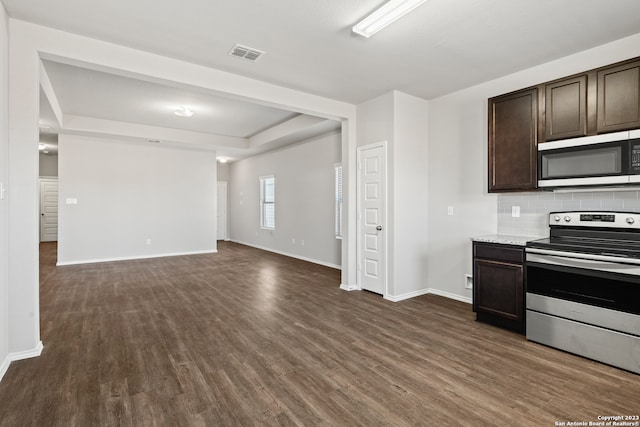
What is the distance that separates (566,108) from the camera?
3021 mm

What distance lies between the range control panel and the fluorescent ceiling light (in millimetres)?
2442

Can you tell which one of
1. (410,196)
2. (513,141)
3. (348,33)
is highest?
(348,33)

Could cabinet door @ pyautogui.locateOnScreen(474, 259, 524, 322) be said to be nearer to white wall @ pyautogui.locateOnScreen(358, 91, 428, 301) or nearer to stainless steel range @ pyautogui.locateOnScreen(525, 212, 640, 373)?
stainless steel range @ pyautogui.locateOnScreen(525, 212, 640, 373)

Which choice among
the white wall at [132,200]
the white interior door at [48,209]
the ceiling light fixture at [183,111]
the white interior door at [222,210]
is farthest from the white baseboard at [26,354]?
the white interior door at [48,209]

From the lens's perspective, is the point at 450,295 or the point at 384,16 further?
the point at 450,295

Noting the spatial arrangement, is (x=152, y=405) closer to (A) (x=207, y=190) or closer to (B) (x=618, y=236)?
(B) (x=618, y=236)

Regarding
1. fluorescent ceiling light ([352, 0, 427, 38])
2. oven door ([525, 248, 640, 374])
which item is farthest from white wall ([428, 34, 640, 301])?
fluorescent ceiling light ([352, 0, 427, 38])

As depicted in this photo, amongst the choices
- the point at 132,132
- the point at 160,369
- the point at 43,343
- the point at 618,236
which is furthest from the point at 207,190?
the point at 618,236

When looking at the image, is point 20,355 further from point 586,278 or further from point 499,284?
point 586,278

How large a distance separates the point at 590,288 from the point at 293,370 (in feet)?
8.01

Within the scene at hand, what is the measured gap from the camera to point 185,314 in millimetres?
3758

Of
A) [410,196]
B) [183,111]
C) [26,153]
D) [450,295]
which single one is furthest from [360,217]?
[26,153]

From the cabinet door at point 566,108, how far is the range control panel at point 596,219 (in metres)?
0.75

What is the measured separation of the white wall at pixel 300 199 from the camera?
6602 millimetres
